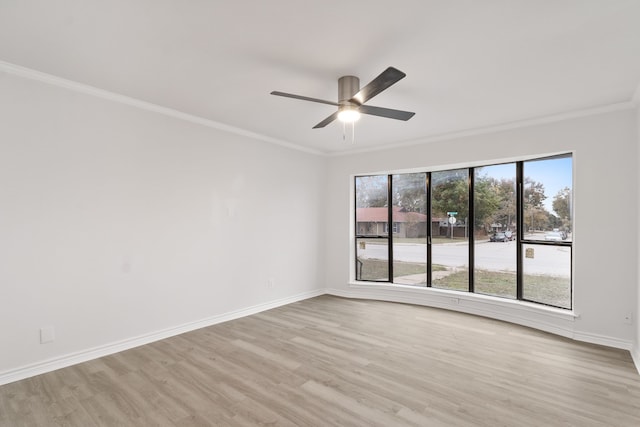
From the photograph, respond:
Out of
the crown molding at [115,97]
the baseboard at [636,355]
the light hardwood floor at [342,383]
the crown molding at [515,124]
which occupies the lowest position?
the light hardwood floor at [342,383]

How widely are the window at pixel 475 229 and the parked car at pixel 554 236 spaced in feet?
0.03

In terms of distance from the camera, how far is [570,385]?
2666 mm

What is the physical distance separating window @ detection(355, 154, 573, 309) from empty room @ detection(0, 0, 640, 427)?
0.10ft

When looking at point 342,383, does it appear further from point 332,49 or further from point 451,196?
point 451,196

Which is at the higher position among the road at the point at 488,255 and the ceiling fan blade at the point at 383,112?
the ceiling fan blade at the point at 383,112

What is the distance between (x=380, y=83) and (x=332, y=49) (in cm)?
45

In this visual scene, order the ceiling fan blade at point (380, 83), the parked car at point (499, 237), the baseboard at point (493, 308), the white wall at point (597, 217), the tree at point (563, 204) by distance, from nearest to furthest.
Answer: the ceiling fan blade at point (380, 83) → the white wall at point (597, 217) → the baseboard at point (493, 308) → the tree at point (563, 204) → the parked car at point (499, 237)

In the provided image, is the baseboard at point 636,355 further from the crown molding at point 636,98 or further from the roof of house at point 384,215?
the roof of house at point 384,215

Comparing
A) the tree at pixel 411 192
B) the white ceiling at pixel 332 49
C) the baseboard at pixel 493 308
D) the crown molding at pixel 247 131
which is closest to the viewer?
the white ceiling at pixel 332 49

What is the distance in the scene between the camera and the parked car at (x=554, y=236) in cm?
398

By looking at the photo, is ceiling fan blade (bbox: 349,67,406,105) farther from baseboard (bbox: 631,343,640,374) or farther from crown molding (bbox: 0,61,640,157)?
baseboard (bbox: 631,343,640,374)

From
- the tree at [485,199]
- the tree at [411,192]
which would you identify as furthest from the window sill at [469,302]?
the tree at [411,192]

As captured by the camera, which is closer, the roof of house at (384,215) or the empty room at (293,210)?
the empty room at (293,210)

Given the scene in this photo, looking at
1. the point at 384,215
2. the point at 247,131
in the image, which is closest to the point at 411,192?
the point at 384,215
